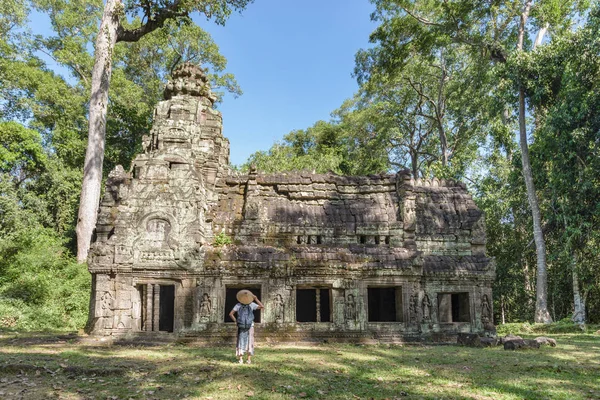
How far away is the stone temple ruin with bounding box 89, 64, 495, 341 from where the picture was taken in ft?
38.3

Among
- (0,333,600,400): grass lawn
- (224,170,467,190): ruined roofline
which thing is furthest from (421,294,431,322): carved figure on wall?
(224,170,467,190): ruined roofline

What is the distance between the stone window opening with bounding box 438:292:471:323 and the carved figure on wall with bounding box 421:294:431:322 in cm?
125

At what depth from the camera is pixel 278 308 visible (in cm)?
1202

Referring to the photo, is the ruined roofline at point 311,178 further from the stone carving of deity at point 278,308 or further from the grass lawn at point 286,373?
the grass lawn at point 286,373

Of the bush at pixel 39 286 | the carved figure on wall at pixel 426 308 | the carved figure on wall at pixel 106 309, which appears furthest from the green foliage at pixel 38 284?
the carved figure on wall at pixel 426 308

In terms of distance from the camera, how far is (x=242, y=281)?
1202cm

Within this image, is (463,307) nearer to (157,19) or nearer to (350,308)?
(350,308)

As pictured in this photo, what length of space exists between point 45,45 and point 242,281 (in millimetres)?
24703

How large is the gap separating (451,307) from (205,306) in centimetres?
849

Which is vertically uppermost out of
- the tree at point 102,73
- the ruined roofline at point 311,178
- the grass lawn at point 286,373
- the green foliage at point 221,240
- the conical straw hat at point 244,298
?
the tree at point 102,73

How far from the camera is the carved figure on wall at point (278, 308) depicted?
39.3ft

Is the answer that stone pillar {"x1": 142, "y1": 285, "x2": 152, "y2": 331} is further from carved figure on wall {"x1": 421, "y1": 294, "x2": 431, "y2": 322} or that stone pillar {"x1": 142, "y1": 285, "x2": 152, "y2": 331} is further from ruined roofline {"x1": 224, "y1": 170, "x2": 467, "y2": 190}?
carved figure on wall {"x1": 421, "y1": 294, "x2": 431, "y2": 322}

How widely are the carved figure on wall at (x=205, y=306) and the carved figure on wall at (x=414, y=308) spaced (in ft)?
19.7

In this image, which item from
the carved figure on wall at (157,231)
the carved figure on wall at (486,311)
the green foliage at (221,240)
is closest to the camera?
the carved figure on wall at (157,231)
